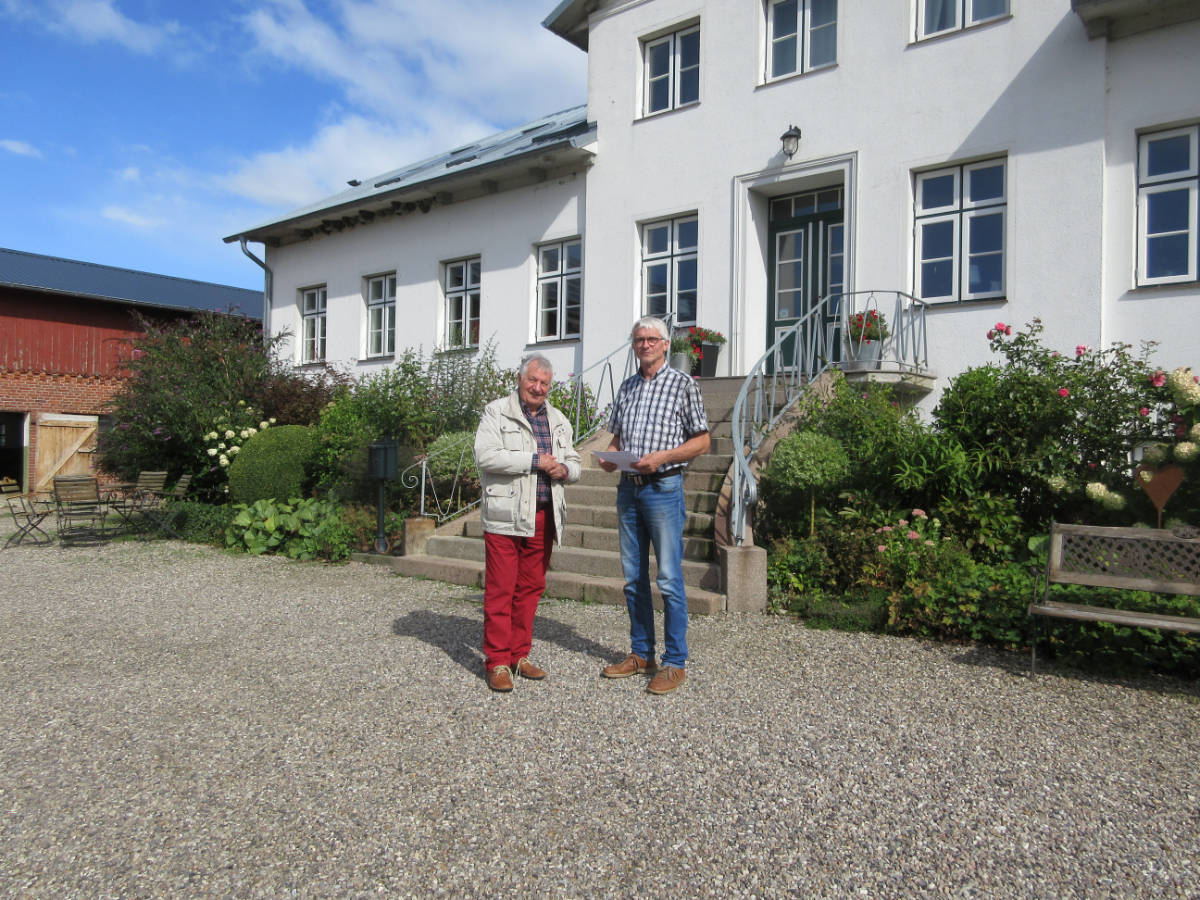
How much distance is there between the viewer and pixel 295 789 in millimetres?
3289

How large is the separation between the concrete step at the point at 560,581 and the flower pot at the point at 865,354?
10.8ft

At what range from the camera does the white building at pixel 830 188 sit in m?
7.98

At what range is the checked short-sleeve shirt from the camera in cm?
437

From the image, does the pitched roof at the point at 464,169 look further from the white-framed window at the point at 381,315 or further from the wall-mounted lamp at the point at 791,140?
the wall-mounted lamp at the point at 791,140

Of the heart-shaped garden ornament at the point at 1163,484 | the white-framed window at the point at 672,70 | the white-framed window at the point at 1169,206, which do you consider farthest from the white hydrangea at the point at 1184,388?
the white-framed window at the point at 672,70

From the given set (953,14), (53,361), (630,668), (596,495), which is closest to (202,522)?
(596,495)

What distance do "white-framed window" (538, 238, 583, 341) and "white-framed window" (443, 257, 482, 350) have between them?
4.43 feet

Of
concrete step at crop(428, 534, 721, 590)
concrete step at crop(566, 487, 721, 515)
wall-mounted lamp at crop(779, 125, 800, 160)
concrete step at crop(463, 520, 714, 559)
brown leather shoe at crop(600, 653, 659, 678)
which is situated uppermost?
wall-mounted lamp at crop(779, 125, 800, 160)

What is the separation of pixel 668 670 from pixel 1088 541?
2.60m

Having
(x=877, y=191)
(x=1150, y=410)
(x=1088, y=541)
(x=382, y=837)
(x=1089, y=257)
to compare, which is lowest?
(x=382, y=837)

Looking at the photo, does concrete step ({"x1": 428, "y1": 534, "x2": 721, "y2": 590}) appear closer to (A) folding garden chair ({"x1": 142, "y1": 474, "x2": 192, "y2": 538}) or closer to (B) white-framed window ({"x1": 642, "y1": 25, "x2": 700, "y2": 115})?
(A) folding garden chair ({"x1": 142, "y1": 474, "x2": 192, "y2": 538})

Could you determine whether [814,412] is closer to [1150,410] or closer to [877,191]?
[1150,410]

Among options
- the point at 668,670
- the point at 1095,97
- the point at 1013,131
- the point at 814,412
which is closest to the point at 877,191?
the point at 1013,131

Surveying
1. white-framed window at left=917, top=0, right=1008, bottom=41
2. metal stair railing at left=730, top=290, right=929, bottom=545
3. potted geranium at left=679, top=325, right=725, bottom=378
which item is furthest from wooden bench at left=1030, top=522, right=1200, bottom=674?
white-framed window at left=917, top=0, right=1008, bottom=41
